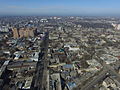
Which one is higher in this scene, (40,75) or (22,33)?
(22,33)

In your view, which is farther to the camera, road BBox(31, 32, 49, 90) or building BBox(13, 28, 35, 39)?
building BBox(13, 28, 35, 39)

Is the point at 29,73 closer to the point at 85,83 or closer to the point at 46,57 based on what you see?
the point at 46,57

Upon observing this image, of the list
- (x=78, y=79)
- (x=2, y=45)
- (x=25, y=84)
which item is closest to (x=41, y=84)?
(x=25, y=84)

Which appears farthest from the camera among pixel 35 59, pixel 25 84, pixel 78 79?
pixel 35 59

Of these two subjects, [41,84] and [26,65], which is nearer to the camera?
[41,84]

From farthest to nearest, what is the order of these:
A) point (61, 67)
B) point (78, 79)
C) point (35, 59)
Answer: point (35, 59) < point (61, 67) < point (78, 79)

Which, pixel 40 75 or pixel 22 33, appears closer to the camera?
pixel 40 75

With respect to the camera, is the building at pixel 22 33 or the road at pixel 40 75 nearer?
the road at pixel 40 75

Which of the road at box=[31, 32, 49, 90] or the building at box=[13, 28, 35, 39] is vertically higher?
the building at box=[13, 28, 35, 39]

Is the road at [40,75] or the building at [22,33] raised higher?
the building at [22,33]
